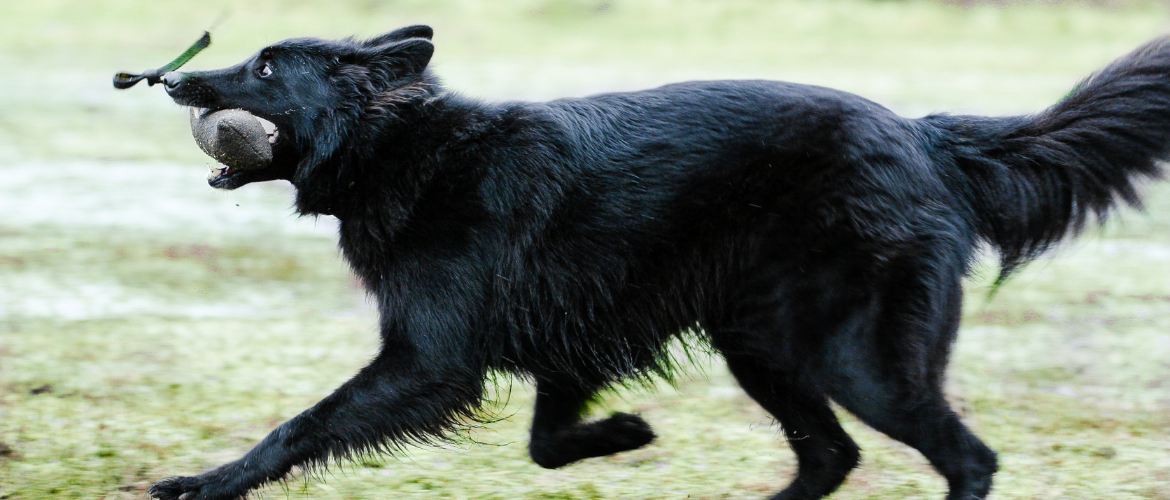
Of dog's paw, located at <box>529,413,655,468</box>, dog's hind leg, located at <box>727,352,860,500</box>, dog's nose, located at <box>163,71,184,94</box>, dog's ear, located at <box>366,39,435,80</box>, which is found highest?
dog's nose, located at <box>163,71,184,94</box>

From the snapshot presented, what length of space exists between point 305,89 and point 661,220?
125 centimetres

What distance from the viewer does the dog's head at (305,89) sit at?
400cm

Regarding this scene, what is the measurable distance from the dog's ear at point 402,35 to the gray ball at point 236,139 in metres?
0.51

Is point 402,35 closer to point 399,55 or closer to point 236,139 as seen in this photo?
point 399,55

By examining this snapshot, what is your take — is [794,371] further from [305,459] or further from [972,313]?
[972,313]

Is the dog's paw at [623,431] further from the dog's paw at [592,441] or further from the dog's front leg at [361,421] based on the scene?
the dog's front leg at [361,421]

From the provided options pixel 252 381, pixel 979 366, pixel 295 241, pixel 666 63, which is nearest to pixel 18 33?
pixel 666 63

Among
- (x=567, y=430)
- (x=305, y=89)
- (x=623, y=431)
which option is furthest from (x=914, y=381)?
(x=305, y=89)

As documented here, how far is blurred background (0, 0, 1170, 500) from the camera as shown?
14.6 ft

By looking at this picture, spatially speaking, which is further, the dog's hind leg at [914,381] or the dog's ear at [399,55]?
the dog's ear at [399,55]

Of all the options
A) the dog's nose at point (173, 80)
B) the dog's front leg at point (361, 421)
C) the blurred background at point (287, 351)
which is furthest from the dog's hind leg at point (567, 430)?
the dog's nose at point (173, 80)

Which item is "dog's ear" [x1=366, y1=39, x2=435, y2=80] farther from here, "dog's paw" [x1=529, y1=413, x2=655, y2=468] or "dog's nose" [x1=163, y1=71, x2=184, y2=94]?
"dog's paw" [x1=529, y1=413, x2=655, y2=468]

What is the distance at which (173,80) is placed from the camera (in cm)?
406

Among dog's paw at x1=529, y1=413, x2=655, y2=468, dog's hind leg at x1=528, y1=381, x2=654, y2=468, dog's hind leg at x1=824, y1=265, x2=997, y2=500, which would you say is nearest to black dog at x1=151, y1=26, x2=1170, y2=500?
dog's hind leg at x1=824, y1=265, x2=997, y2=500
